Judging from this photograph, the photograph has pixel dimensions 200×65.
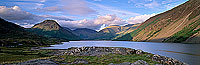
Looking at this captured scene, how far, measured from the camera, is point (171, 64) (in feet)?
152

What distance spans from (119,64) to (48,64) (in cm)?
2078

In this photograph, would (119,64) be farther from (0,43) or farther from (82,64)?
(0,43)

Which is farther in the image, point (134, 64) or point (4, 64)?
point (134, 64)

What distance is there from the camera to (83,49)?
83.9m

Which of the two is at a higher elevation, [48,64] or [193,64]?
[48,64]

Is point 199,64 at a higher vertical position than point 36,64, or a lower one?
lower

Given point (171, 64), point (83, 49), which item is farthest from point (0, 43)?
point (171, 64)

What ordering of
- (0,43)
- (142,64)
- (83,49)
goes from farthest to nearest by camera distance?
(0,43)
(83,49)
(142,64)

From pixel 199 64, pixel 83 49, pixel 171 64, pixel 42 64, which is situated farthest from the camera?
pixel 83 49

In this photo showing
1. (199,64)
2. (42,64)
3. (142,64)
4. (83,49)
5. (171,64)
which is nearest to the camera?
(42,64)

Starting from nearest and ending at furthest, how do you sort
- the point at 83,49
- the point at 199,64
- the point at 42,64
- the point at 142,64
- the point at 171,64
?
the point at 42,64 < the point at 142,64 < the point at 171,64 < the point at 199,64 < the point at 83,49

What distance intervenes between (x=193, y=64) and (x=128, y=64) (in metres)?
32.8

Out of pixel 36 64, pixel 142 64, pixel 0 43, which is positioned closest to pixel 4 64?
pixel 36 64

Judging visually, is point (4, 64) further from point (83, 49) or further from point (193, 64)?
point (193, 64)
